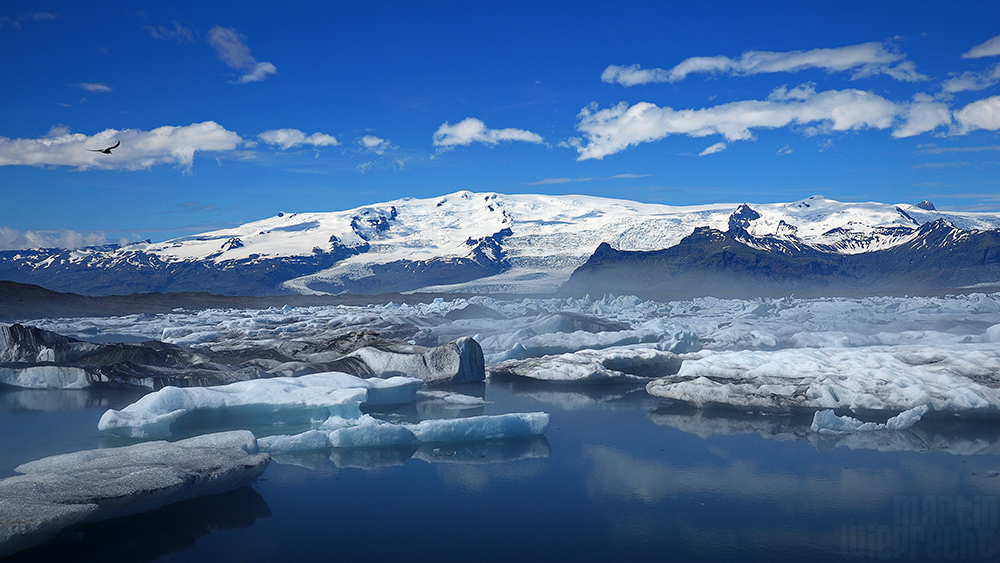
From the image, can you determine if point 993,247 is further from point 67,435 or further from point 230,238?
point 230,238

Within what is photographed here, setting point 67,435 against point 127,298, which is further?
point 127,298

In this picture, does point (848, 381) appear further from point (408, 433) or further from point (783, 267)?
point (783, 267)

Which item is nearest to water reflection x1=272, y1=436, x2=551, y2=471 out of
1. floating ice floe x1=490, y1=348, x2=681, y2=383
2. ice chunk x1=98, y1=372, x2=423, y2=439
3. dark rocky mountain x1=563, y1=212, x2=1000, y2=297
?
ice chunk x1=98, y1=372, x2=423, y2=439

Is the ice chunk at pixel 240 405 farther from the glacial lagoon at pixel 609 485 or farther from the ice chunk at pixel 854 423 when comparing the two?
the ice chunk at pixel 854 423

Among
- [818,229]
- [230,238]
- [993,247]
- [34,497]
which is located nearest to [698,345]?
[34,497]

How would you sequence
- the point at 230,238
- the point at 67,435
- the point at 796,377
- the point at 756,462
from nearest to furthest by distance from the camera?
1. the point at 756,462
2. the point at 67,435
3. the point at 796,377
4. the point at 230,238

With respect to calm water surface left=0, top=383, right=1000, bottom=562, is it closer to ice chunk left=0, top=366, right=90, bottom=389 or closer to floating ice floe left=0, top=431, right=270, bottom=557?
floating ice floe left=0, top=431, right=270, bottom=557
